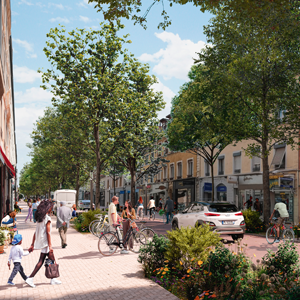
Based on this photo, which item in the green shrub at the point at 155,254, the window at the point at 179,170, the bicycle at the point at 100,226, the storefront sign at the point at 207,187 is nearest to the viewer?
the green shrub at the point at 155,254

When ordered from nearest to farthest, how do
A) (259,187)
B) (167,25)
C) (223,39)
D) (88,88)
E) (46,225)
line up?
(46,225) < (167,25) < (223,39) < (88,88) < (259,187)

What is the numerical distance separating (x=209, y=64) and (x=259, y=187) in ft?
46.3

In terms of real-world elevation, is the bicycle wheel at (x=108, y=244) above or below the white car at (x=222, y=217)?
below

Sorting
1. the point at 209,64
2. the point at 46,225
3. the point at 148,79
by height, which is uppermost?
the point at 148,79

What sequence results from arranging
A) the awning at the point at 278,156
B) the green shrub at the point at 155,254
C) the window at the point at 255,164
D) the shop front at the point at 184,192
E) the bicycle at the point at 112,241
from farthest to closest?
the shop front at the point at 184,192
the window at the point at 255,164
the awning at the point at 278,156
the bicycle at the point at 112,241
the green shrub at the point at 155,254

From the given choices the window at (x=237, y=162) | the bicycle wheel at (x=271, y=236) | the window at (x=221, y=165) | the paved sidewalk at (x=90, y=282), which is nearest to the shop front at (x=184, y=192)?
the window at (x=221, y=165)

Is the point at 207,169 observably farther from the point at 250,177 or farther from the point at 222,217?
the point at 222,217

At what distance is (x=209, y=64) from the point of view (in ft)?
67.9

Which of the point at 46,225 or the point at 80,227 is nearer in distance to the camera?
the point at 46,225

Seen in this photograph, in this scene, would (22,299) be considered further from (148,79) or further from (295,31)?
(148,79)

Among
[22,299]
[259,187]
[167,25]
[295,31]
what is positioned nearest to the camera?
[22,299]

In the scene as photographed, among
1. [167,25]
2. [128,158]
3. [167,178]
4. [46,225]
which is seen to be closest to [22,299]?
[46,225]

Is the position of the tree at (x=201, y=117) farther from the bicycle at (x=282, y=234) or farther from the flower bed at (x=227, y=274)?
the flower bed at (x=227, y=274)

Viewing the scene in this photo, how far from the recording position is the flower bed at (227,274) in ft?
18.2
